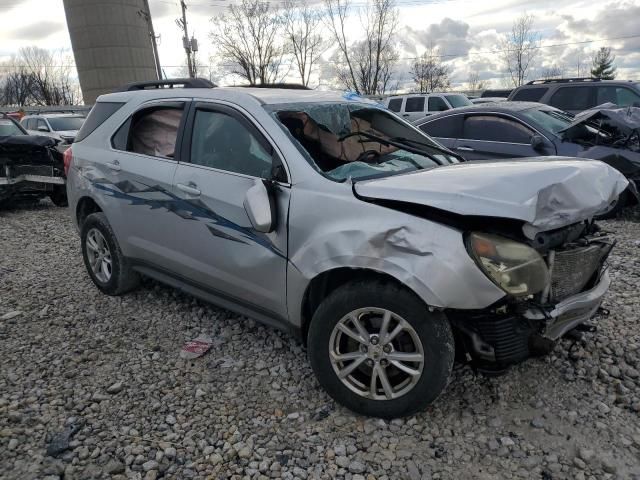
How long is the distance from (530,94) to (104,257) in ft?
30.2

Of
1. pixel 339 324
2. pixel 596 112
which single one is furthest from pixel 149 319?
pixel 596 112

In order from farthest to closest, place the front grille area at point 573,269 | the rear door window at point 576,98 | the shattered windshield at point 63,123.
Result: the shattered windshield at point 63,123
the rear door window at point 576,98
the front grille area at point 573,269

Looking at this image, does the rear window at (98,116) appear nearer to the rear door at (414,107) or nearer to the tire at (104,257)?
the tire at (104,257)

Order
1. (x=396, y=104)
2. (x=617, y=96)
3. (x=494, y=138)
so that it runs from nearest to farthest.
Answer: (x=494, y=138) → (x=617, y=96) → (x=396, y=104)

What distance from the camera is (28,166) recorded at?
28.5 feet

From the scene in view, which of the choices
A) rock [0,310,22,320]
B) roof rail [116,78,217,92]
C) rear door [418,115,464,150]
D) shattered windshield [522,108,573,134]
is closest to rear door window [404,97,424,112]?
rear door [418,115,464,150]

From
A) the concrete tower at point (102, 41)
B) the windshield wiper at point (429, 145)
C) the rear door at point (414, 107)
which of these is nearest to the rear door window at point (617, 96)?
the rear door at point (414, 107)

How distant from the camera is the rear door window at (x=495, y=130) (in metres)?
6.97

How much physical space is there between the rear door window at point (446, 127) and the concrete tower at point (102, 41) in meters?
44.4

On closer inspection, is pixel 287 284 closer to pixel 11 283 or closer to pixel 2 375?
pixel 2 375

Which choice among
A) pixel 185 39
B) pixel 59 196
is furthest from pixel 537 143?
pixel 185 39

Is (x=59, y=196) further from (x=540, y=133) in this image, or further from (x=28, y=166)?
(x=540, y=133)

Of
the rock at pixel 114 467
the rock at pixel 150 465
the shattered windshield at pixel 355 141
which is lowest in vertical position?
the rock at pixel 150 465

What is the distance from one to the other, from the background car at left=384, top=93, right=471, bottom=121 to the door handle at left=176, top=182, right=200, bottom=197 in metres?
13.4
